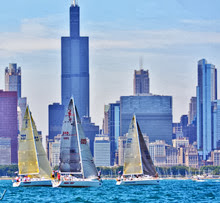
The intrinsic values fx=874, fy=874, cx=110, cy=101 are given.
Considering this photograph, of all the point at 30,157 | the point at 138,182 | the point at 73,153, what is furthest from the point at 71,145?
the point at 138,182

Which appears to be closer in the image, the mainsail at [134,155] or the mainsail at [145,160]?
the mainsail at [134,155]

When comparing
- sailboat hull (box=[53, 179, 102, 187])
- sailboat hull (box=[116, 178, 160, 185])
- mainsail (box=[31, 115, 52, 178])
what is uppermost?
mainsail (box=[31, 115, 52, 178])

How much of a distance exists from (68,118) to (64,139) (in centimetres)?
278

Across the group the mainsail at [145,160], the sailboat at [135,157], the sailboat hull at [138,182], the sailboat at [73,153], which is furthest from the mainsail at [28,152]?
the mainsail at [145,160]

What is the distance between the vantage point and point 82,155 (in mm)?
113500

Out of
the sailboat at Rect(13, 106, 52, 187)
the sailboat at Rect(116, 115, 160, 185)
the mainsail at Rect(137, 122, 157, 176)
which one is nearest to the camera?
the sailboat at Rect(13, 106, 52, 187)

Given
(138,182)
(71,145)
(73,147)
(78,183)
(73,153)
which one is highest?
(71,145)

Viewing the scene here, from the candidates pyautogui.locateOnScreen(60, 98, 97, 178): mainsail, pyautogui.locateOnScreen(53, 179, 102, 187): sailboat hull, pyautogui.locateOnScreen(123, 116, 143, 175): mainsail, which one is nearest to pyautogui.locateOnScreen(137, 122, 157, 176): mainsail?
pyautogui.locateOnScreen(123, 116, 143, 175): mainsail

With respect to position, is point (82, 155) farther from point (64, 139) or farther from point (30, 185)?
point (30, 185)

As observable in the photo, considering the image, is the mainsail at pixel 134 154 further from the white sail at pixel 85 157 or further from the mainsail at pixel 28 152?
the white sail at pixel 85 157

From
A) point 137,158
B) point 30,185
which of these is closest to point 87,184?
point 30,185

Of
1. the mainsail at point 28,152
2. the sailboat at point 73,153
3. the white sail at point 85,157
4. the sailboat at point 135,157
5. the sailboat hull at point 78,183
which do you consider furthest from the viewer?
the sailboat at point 135,157

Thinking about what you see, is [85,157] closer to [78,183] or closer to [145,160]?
[78,183]

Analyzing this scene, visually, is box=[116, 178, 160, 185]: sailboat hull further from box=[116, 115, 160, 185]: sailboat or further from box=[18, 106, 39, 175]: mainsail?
box=[18, 106, 39, 175]: mainsail
